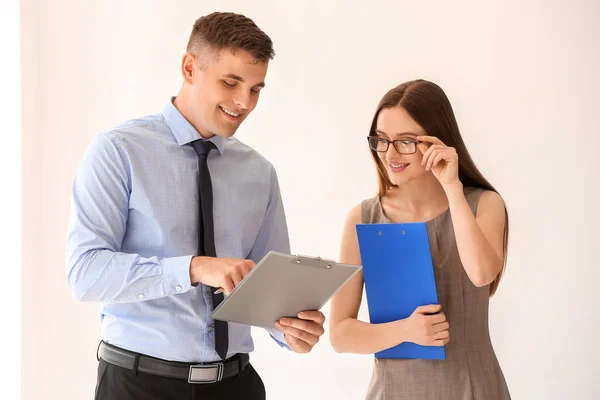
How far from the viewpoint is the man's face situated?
1.86m

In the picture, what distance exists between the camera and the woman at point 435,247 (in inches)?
73.6

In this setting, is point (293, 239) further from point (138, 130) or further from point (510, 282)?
point (138, 130)

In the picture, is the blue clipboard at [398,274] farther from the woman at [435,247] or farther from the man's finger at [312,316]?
the man's finger at [312,316]

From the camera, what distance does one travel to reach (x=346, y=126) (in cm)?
342

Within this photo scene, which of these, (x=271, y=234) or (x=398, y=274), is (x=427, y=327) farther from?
(x=271, y=234)

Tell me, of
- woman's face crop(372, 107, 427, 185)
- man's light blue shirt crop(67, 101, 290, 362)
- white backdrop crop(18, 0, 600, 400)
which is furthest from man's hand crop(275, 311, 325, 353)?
white backdrop crop(18, 0, 600, 400)

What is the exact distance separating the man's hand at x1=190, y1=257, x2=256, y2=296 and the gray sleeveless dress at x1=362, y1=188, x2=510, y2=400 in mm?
602

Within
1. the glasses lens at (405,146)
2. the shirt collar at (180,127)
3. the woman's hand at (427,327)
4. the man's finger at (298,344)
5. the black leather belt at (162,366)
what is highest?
the shirt collar at (180,127)

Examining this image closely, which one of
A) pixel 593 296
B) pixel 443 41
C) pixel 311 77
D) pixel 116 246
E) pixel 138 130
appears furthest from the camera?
pixel 311 77

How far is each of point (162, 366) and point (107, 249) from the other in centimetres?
31

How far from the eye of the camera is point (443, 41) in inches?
127

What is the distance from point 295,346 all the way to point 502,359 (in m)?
1.61

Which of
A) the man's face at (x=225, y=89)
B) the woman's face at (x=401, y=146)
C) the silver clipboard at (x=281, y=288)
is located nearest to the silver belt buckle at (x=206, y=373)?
the silver clipboard at (x=281, y=288)

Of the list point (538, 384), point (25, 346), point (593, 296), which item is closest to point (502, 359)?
point (538, 384)
